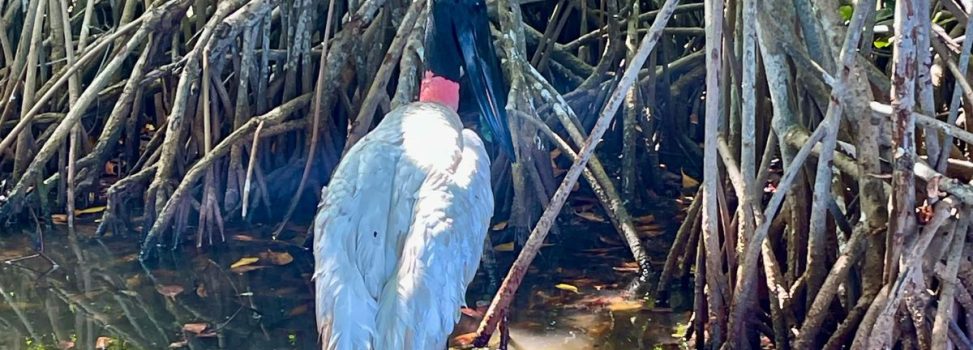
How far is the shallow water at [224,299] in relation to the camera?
18.3ft

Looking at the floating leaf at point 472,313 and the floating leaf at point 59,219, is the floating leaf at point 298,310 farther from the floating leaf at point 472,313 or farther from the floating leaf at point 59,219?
the floating leaf at point 59,219

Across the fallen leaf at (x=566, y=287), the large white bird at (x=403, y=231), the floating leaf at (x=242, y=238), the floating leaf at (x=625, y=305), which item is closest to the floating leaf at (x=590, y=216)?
the fallen leaf at (x=566, y=287)

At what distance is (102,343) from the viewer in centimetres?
555

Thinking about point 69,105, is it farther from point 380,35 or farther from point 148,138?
point 380,35

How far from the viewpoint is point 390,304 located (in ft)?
13.2

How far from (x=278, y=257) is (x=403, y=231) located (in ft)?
8.06

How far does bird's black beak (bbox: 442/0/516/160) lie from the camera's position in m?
5.29

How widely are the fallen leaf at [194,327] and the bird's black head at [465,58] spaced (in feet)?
4.83

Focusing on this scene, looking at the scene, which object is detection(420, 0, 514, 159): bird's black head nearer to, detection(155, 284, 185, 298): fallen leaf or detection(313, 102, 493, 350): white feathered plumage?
detection(313, 102, 493, 350): white feathered plumage

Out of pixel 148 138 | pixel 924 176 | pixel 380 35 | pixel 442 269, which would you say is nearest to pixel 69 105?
pixel 148 138

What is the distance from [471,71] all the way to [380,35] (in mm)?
1463

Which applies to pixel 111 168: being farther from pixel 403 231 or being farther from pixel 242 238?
pixel 403 231

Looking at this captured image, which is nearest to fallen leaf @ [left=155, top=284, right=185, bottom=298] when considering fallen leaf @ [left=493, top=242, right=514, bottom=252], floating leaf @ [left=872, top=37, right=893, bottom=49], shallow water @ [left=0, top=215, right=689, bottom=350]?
shallow water @ [left=0, top=215, right=689, bottom=350]

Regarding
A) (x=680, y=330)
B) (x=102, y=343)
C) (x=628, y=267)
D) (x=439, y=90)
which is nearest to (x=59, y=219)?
(x=102, y=343)
